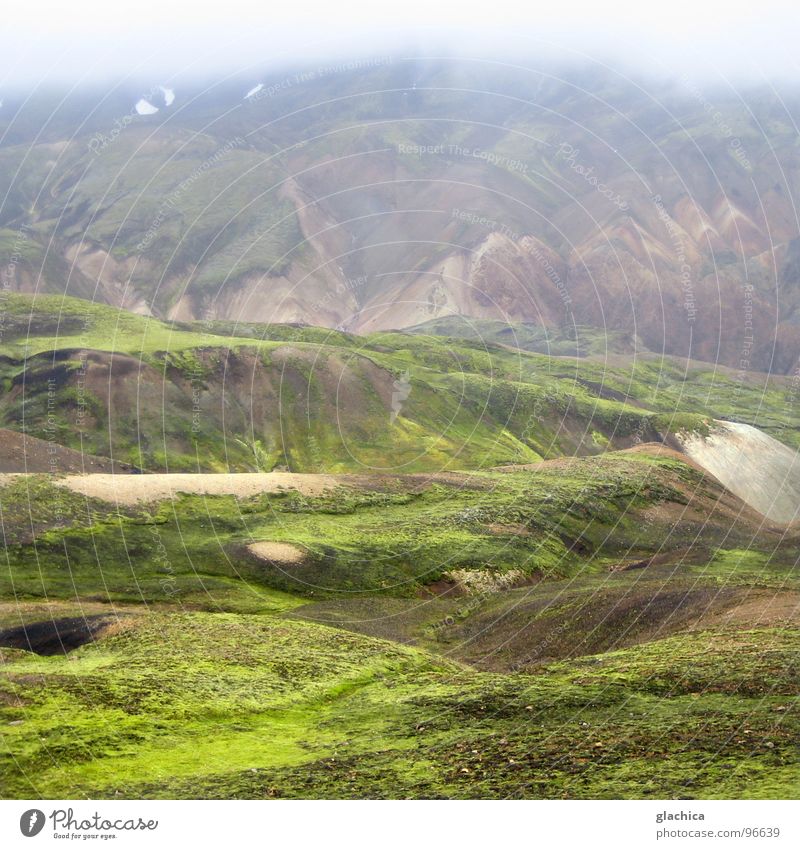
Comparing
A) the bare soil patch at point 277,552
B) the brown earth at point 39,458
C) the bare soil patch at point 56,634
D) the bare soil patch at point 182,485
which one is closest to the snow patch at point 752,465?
the bare soil patch at point 182,485

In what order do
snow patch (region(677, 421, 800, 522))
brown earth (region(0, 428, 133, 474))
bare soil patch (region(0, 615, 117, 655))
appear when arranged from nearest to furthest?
bare soil patch (region(0, 615, 117, 655)), brown earth (region(0, 428, 133, 474)), snow patch (region(677, 421, 800, 522))

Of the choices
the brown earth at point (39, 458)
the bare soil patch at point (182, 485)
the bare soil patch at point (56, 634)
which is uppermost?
the brown earth at point (39, 458)

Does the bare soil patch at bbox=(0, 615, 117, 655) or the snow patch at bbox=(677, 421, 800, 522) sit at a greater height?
the snow patch at bbox=(677, 421, 800, 522)

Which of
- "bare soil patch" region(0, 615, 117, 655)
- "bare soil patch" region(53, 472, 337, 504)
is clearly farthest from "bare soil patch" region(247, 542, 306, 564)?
"bare soil patch" region(0, 615, 117, 655)

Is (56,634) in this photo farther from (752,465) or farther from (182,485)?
(752,465)

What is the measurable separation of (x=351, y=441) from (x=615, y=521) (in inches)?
1678

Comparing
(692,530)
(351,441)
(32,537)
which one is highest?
(351,441)

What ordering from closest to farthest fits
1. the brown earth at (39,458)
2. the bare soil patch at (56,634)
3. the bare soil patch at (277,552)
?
the bare soil patch at (56,634) < the bare soil patch at (277,552) < the brown earth at (39,458)

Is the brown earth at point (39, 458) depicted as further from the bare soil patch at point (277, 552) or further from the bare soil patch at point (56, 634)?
the bare soil patch at point (56, 634)

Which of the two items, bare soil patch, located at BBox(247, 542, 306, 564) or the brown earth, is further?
the brown earth

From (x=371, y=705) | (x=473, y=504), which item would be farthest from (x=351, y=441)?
(x=371, y=705)

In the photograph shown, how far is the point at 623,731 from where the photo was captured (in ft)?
121

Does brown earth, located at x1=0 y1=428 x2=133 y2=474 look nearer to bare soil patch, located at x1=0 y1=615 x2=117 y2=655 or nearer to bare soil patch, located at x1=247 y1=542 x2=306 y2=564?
bare soil patch, located at x1=247 y1=542 x2=306 y2=564

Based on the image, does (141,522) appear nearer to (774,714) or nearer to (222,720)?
(222,720)
